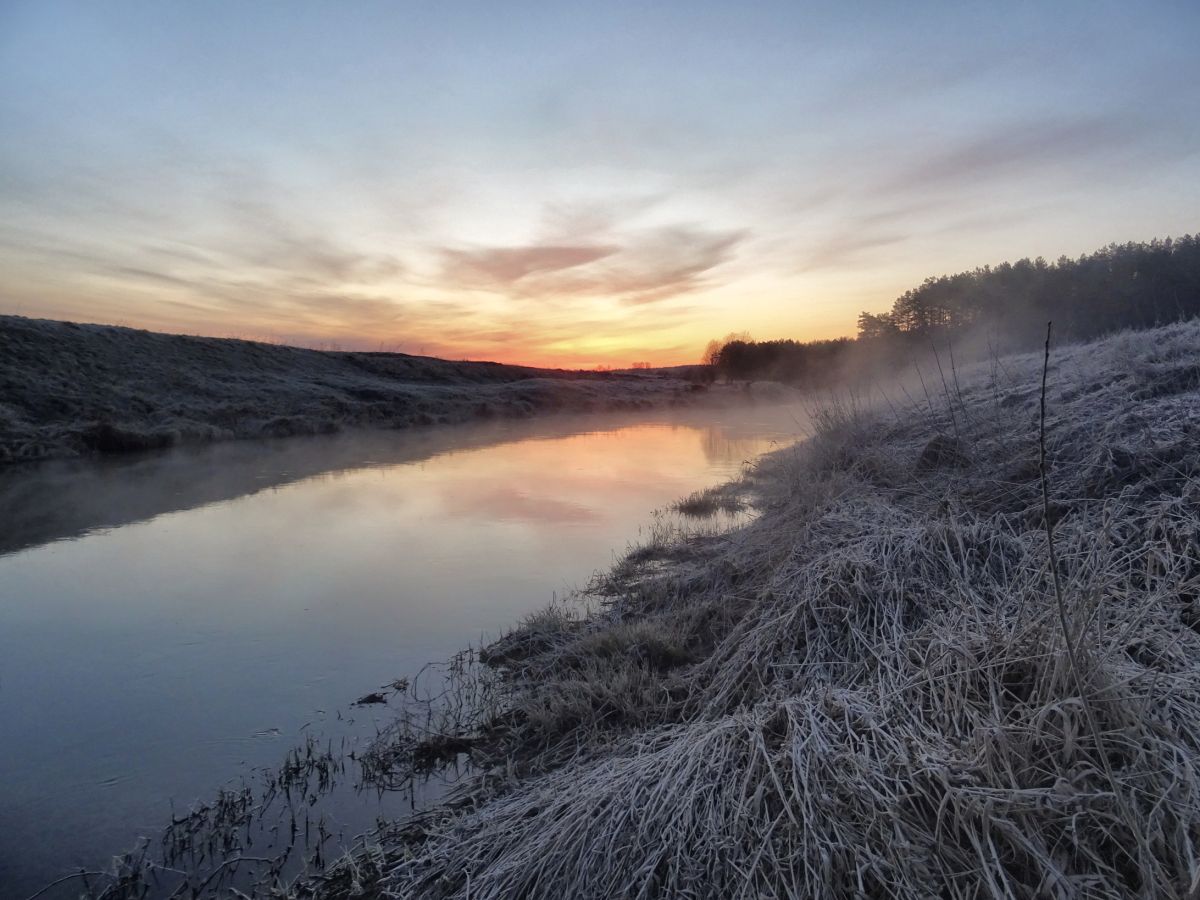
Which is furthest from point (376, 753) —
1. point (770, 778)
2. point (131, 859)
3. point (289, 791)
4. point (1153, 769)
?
point (1153, 769)

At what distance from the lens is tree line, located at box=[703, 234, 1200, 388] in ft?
81.9

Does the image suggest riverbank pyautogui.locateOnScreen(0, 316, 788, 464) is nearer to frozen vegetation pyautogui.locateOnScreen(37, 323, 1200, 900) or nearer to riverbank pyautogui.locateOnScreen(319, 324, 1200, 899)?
frozen vegetation pyautogui.locateOnScreen(37, 323, 1200, 900)

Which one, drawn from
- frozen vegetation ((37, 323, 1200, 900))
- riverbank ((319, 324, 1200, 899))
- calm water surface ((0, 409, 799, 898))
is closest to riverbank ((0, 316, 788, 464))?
calm water surface ((0, 409, 799, 898))

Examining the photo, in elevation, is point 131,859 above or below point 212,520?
below

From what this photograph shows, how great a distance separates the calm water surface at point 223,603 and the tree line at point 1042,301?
1523 cm

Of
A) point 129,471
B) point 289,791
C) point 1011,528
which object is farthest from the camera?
point 129,471

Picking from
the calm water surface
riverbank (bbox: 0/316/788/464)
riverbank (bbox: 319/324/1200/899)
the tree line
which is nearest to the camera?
riverbank (bbox: 319/324/1200/899)

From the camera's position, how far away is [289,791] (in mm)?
3656

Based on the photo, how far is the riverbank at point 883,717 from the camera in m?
1.98

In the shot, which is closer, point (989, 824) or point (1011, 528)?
point (989, 824)

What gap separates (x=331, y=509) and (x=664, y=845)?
35.1 ft

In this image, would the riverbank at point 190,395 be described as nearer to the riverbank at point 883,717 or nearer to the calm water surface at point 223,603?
the calm water surface at point 223,603

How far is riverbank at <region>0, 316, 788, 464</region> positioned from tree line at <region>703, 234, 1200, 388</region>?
18.7m

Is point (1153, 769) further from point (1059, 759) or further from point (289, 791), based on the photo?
point (289, 791)
